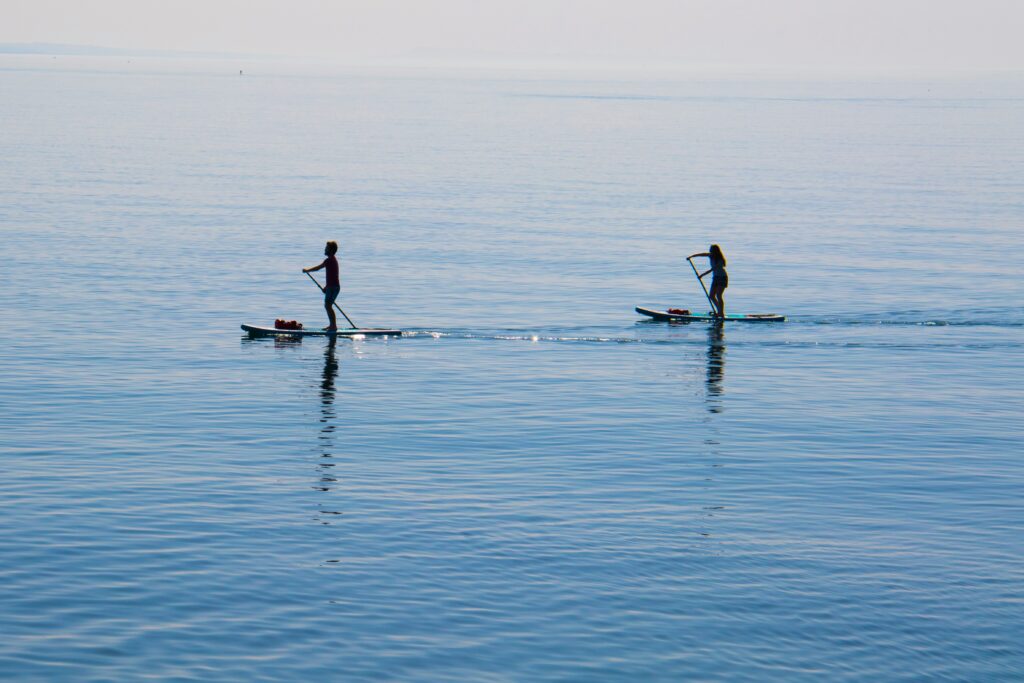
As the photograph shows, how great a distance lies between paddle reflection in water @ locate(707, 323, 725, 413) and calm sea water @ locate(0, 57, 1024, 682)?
0.13 m

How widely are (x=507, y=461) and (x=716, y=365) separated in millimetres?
12068

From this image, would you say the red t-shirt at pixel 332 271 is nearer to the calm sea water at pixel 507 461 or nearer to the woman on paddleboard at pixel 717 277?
the calm sea water at pixel 507 461

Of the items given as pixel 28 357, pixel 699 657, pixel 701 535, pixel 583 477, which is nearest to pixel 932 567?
pixel 701 535

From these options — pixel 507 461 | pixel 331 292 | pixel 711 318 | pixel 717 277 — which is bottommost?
pixel 507 461

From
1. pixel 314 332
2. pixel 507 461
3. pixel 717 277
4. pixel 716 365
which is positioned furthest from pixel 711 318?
pixel 507 461

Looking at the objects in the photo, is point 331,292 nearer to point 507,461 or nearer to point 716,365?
point 716,365

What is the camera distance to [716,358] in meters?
39.2

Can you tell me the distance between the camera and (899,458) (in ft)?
93.7

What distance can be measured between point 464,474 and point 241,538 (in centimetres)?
520

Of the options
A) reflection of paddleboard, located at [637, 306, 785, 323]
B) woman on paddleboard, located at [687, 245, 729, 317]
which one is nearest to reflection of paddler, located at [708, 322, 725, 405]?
reflection of paddleboard, located at [637, 306, 785, 323]

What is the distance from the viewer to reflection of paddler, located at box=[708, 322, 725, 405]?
35.6 m

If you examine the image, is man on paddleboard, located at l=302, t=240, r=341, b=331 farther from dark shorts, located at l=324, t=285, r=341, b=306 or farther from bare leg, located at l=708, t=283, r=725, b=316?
bare leg, located at l=708, t=283, r=725, b=316

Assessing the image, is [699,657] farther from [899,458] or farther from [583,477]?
[899,458]

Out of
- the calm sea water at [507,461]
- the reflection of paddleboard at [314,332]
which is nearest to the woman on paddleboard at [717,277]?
the calm sea water at [507,461]
